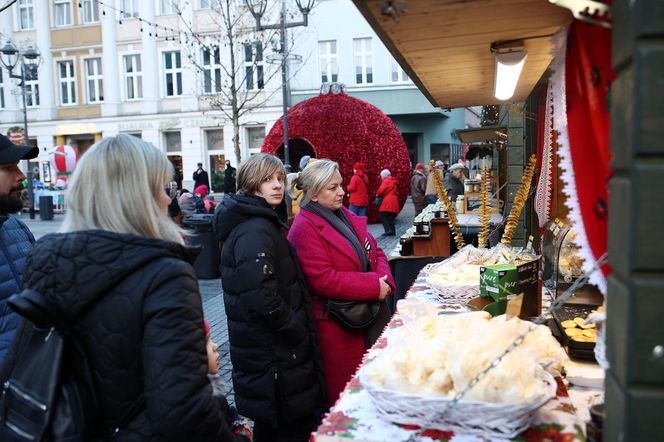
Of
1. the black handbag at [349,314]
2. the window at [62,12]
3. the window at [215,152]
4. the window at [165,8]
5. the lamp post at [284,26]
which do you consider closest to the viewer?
the black handbag at [349,314]

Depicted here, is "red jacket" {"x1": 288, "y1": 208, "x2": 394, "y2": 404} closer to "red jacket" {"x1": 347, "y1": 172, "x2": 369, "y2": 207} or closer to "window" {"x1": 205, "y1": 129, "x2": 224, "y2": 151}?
"red jacket" {"x1": 347, "y1": 172, "x2": 369, "y2": 207}

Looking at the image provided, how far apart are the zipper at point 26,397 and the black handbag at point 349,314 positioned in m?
1.98

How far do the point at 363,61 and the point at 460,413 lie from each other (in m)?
24.7

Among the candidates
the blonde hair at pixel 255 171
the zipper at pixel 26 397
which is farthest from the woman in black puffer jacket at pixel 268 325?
the zipper at pixel 26 397

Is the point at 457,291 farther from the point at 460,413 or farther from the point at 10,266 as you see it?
the point at 10,266

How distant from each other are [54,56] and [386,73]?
1734 centimetres

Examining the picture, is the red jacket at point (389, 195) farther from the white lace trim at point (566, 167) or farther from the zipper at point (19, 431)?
the zipper at point (19, 431)

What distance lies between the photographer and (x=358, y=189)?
14.0 meters

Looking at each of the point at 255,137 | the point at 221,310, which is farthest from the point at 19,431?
the point at 255,137

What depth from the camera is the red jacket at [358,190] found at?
13.9m

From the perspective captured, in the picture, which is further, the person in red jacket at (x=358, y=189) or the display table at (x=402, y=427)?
the person in red jacket at (x=358, y=189)

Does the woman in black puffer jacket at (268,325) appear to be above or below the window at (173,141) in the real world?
below

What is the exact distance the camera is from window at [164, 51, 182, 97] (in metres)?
27.4

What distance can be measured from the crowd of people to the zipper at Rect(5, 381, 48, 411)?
5 cm
